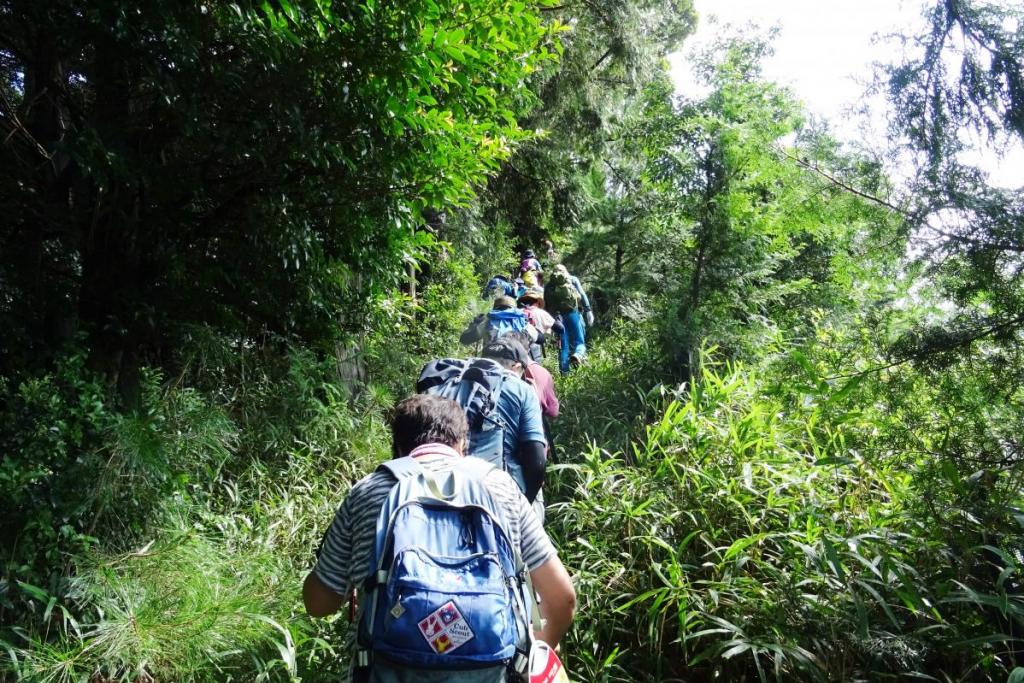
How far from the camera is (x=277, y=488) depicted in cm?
474

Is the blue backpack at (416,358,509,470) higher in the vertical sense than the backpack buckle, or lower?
higher

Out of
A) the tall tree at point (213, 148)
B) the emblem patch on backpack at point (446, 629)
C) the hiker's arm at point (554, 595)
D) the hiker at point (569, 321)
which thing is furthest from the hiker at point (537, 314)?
the emblem patch on backpack at point (446, 629)

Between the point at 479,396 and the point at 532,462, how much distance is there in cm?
46

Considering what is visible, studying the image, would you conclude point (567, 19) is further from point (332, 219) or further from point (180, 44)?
point (180, 44)

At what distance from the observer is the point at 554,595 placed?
2197 mm

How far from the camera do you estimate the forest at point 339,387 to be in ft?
9.50

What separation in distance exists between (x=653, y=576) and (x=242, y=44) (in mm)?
3752

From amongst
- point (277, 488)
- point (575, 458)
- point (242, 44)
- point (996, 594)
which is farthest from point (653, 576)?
point (242, 44)

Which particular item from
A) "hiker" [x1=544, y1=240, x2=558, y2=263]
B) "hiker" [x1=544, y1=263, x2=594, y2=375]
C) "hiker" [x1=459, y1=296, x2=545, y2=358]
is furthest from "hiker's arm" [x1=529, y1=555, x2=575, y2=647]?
"hiker" [x1=544, y1=240, x2=558, y2=263]

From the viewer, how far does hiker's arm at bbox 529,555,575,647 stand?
217 centimetres

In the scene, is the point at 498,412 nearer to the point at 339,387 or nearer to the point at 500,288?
the point at 339,387

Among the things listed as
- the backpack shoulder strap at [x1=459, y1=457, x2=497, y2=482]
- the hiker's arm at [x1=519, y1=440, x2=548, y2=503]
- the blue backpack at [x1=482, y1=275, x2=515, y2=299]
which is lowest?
the backpack shoulder strap at [x1=459, y1=457, x2=497, y2=482]

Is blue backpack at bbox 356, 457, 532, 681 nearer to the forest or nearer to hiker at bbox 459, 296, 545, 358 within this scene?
the forest

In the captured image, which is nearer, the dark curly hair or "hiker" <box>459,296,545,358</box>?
the dark curly hair
